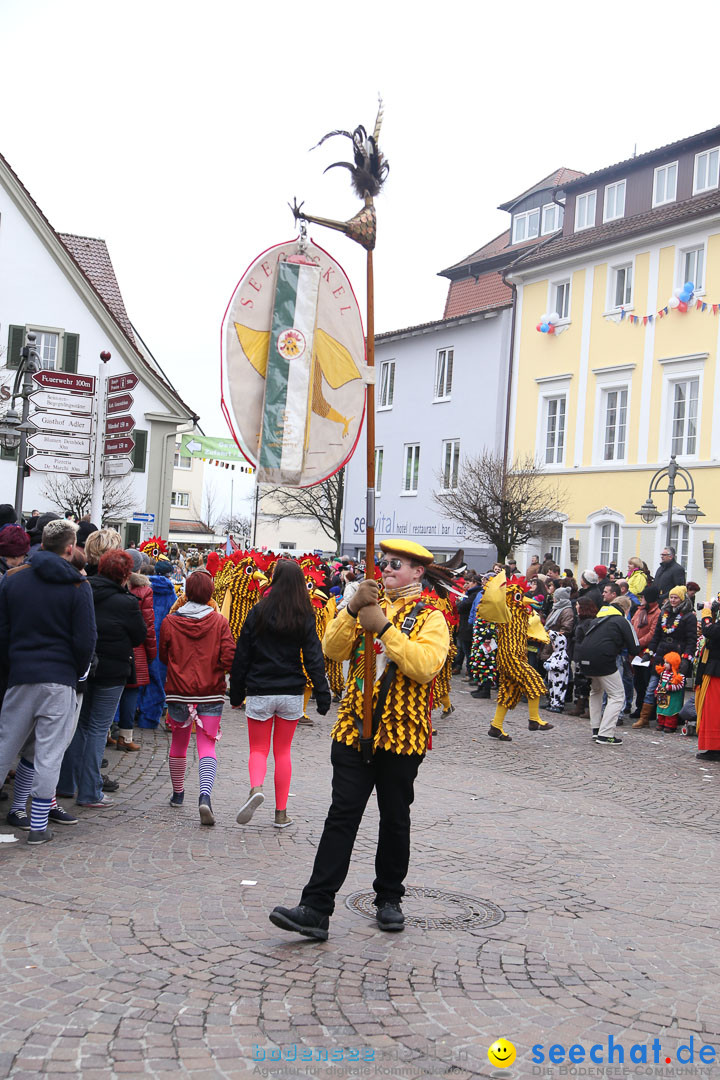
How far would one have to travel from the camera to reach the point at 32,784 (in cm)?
697

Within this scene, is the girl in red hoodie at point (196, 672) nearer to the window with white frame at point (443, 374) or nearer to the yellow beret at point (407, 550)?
the yellow beret at point (407, 550)

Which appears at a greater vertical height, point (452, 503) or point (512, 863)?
point (452, 503)

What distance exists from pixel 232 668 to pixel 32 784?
150 cm

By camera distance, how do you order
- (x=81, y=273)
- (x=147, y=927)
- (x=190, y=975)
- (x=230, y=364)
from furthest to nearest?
(x=81, y=273) → (x=230, y=364) → (x=147, y=927) → (x=190, y=975)

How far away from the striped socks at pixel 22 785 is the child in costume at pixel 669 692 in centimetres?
965

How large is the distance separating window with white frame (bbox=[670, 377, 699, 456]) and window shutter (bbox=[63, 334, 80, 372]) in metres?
17.7

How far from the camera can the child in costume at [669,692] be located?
14.5 meters

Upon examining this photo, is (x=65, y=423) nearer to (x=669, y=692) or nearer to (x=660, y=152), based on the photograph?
(x=669, y=692)

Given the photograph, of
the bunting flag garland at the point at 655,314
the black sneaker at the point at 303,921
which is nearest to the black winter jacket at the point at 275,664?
the black sneaker at the point at 303,921

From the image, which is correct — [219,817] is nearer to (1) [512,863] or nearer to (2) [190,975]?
(1) [512,863]

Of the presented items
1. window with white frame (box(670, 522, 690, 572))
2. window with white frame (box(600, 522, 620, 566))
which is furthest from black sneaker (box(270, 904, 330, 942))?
window with white frame (box(600, 522, 620, 566))

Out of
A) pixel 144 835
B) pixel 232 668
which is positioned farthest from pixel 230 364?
pixel 144 835

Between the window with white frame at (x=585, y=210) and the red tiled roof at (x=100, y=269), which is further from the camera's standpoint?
the red tiled roof at (x=100, y=269)

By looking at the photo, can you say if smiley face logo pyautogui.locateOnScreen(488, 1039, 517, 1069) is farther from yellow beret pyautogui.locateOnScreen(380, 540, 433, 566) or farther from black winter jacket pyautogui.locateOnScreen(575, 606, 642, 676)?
black winter jacket pyautogui.locateOnScreen(575, 606, 642, 676)
